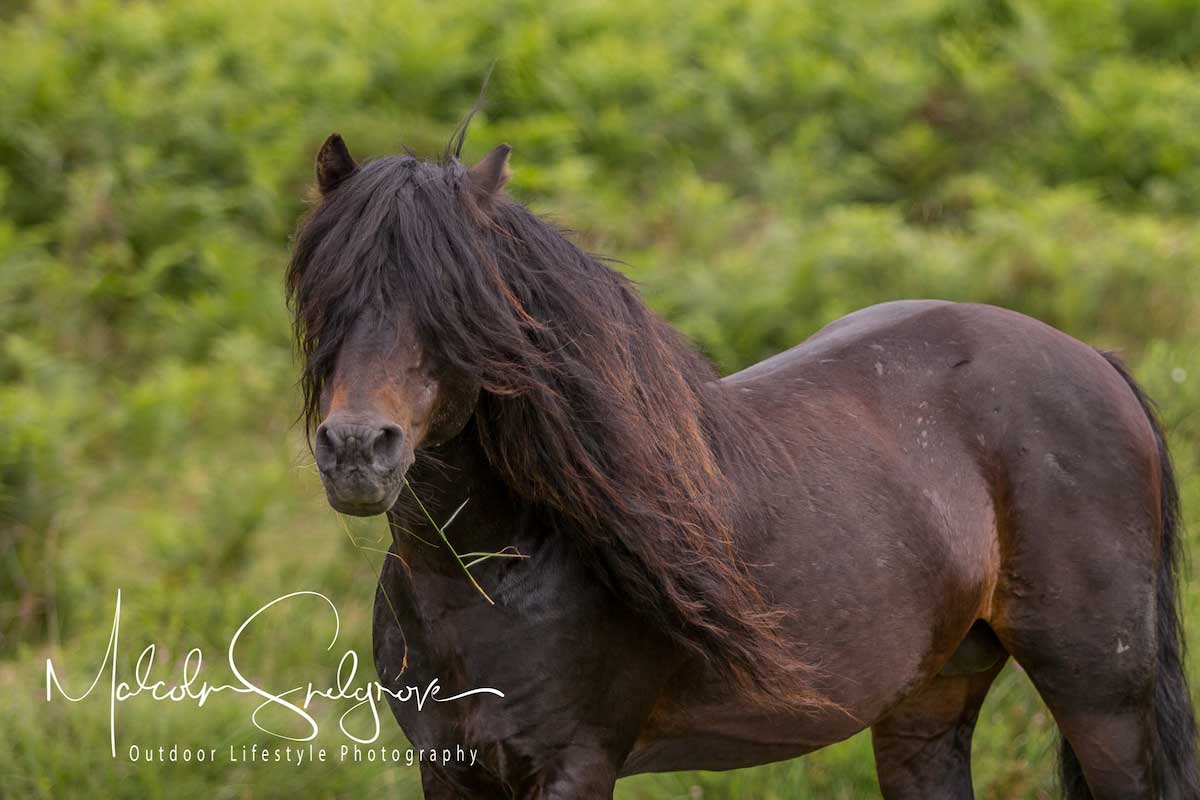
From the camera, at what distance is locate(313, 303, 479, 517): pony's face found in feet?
8.03

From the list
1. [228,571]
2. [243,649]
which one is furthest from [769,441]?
[228,571]

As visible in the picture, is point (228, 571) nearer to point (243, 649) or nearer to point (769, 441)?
point (243, 649)

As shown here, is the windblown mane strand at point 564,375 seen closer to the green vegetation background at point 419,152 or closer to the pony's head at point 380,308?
the pony's head at point 380,308

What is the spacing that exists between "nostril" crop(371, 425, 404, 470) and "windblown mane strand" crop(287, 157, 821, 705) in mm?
242

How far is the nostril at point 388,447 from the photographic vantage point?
96.9 inches

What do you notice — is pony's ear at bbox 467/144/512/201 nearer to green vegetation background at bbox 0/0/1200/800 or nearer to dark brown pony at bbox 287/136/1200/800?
dark brown pony at bbox 287/136/1200/800

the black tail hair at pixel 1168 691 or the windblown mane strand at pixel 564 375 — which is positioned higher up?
the windblown mane strand at pixel 564 375

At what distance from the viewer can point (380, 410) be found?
8.25 feet

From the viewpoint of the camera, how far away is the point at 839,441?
3486mm

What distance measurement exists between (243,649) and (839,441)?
3.54 m

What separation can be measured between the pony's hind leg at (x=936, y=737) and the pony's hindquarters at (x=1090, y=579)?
0.43m

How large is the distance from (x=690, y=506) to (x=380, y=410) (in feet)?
2.72

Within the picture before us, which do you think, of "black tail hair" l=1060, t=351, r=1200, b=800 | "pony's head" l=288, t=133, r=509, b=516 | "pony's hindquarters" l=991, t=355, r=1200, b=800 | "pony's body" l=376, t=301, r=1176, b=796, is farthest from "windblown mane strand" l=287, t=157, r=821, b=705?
"black tail hair" l=1060, t=351, r=1200, b=800

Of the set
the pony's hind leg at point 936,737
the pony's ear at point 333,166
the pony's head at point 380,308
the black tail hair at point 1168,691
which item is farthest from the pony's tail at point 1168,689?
the pony's ear at point 333,166
